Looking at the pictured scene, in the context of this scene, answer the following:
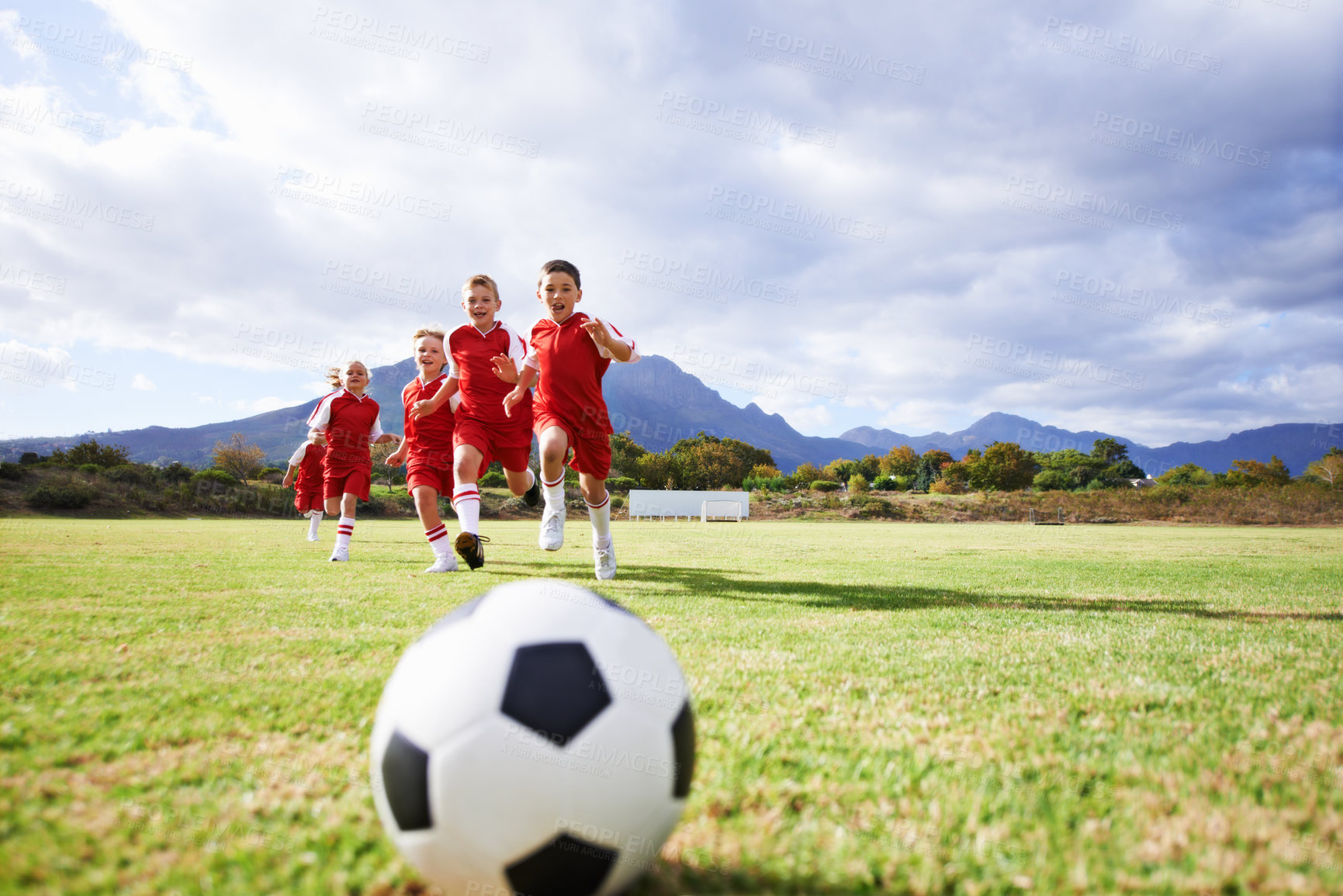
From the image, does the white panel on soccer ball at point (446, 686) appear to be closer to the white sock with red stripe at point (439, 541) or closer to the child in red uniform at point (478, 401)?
the child in red uniform at point (478, 401)

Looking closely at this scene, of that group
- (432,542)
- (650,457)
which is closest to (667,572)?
(432,542)

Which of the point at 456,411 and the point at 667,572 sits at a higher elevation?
the point at 456,411

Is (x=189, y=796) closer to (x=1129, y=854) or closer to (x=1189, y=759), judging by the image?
(x=1129, y=854)

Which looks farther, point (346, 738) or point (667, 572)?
point (667, 572)

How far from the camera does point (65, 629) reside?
3.56 metres

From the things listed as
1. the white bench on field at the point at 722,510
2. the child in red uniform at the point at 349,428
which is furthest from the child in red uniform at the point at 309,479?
the white bench on field at the point at 722,510

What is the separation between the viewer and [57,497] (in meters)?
25.7

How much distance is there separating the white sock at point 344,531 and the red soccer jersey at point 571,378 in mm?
3900

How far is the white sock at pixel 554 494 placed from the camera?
680 cm

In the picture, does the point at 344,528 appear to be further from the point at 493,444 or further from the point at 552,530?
the point at 552,530

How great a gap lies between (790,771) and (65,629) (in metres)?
4.13

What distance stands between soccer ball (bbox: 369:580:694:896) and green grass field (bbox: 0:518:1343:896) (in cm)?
17

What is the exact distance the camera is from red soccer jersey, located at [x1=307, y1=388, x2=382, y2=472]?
948 centimetres

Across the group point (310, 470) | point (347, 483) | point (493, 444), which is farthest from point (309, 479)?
point (493, 444)
